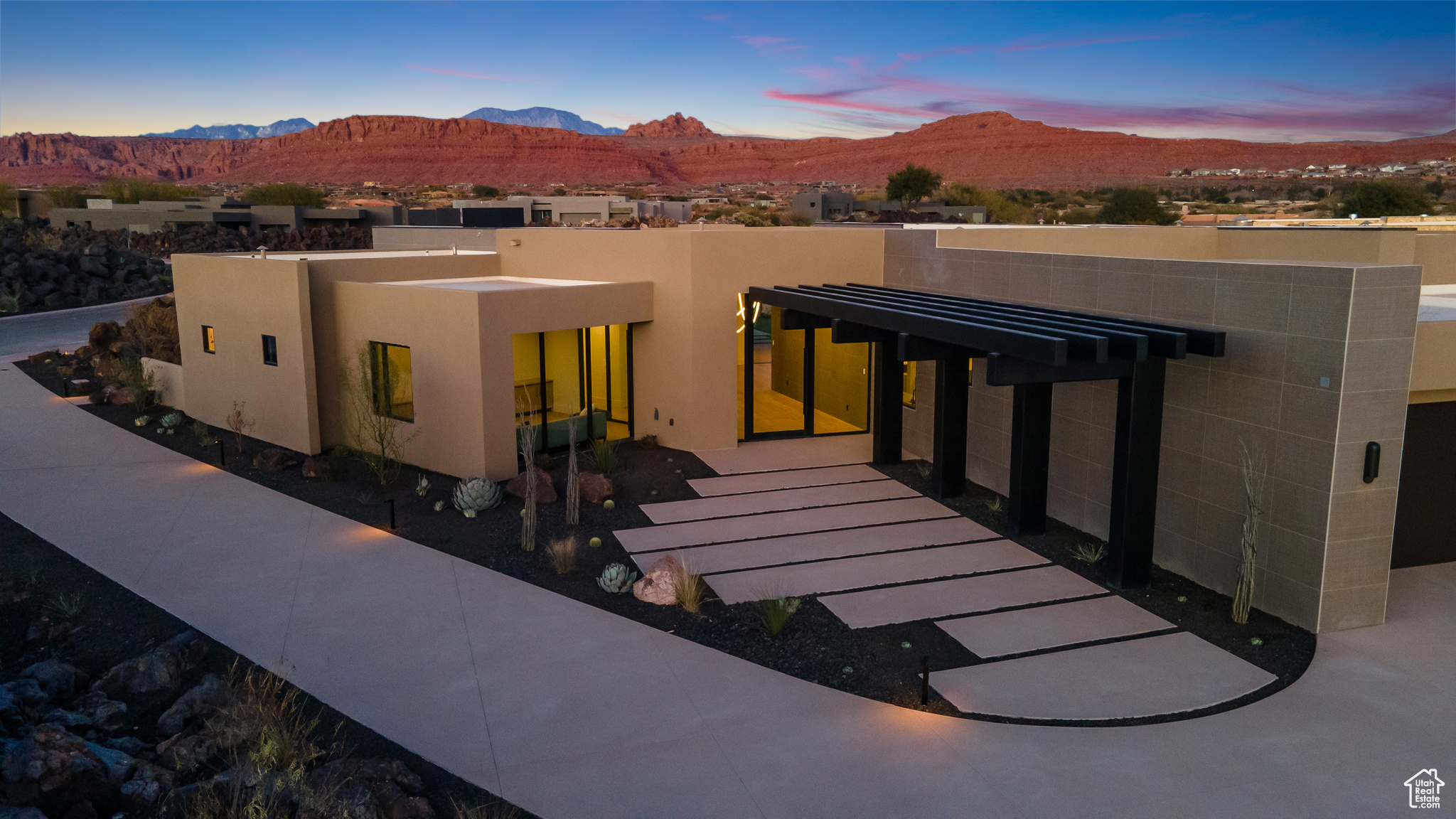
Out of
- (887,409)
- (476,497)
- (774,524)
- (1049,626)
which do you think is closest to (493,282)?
(476,497)

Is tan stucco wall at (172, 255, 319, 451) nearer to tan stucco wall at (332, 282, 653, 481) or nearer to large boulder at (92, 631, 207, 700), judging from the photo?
tan stucco wall at (332, 282, 653, 481)

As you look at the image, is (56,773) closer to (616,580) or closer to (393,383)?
(616,580)

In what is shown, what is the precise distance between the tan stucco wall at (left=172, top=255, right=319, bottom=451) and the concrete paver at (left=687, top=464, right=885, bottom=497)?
245 inches

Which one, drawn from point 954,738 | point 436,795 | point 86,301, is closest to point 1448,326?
point 954,738

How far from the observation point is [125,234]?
138ft

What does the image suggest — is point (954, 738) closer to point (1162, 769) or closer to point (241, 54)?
point (1162, 769)

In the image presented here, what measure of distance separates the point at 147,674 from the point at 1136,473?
8.64m

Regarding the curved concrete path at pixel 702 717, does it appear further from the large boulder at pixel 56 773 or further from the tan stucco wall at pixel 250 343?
the tan stucco wall at pixel 250 343

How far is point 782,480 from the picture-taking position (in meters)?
12.9

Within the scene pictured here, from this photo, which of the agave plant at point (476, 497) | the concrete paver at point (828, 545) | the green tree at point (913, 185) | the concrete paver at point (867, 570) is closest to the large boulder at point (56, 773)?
the concrete paver at point (867, 570)

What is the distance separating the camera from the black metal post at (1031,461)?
10273mm

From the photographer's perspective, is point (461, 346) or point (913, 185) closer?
point (461, 346)

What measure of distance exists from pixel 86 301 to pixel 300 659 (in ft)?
94.8

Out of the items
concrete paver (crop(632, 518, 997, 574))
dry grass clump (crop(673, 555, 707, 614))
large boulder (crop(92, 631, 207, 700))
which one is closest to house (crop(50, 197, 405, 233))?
concrete paver (crop(632, 518, 997, 574))
